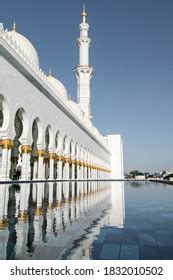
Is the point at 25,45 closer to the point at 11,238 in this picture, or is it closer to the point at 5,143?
the point at 5,143

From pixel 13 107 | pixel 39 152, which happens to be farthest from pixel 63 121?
pixel 13 107

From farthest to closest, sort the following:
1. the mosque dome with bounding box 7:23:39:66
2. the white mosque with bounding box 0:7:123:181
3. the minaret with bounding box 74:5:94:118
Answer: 1. the minaret with bounding box 74:5:94:118
2. the mosque dome with bounding box 7:23:39:66
3. the white mosque with bounding box 0:7:123:181

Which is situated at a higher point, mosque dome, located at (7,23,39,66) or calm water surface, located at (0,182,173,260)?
mosque dome, located at (7,23,39,66)

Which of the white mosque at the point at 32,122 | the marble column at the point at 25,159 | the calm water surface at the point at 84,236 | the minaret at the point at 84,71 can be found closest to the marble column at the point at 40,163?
the white mosque at the point at 32,122

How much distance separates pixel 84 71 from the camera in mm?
36594

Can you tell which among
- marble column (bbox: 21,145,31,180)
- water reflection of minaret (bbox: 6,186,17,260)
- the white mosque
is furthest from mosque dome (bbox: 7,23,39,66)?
water reflection of minaret (bbox: 6,186,17,260)

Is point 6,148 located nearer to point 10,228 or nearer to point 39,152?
point 39,152

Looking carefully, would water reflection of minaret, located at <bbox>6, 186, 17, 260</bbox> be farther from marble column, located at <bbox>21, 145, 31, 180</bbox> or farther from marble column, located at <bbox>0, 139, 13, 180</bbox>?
marble column, located at <bbox>21, 145, 31, 180</bbox>

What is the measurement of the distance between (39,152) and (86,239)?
14.0m

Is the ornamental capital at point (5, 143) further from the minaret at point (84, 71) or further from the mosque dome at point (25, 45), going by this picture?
the minaret at point (84, 71)

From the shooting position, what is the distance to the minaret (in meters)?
36.2

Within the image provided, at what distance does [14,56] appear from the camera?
12.7m

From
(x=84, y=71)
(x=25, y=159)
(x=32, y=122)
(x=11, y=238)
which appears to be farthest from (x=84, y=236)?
(x=84, y=71)

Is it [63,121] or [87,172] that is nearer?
[63,121]
